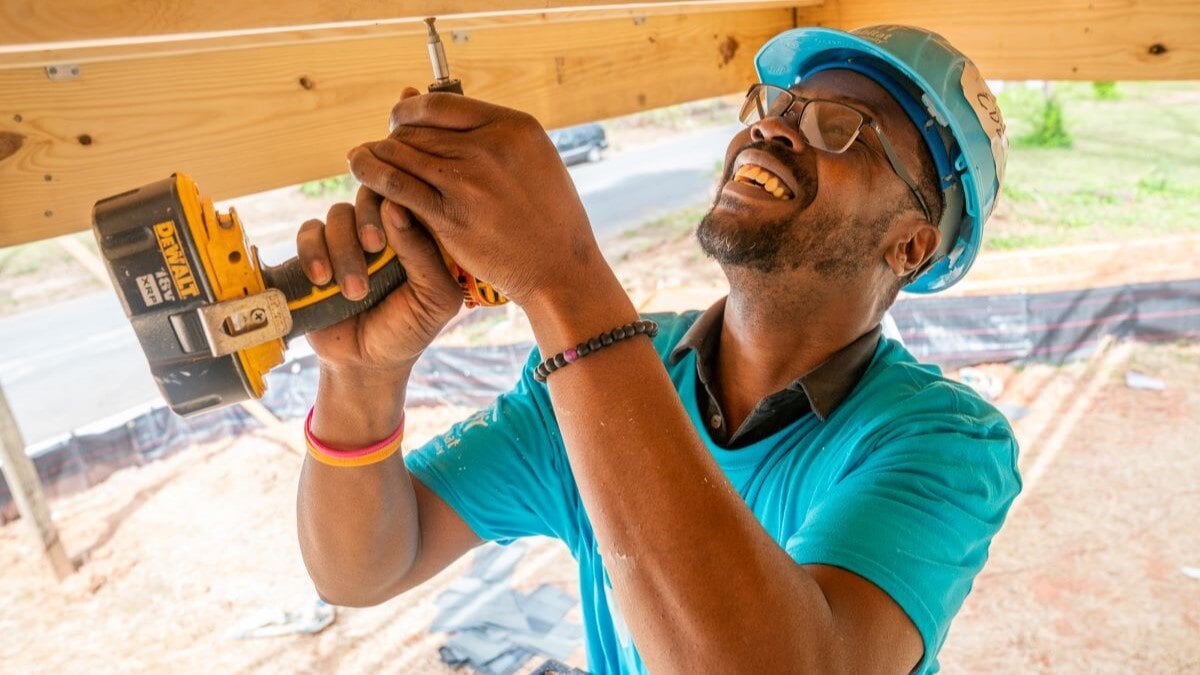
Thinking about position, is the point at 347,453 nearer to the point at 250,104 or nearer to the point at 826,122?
the point at 250,104

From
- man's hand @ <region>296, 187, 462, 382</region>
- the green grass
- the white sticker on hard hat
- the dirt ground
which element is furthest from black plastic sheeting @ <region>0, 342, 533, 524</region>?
the green grass

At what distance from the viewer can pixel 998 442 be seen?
133 centimetres

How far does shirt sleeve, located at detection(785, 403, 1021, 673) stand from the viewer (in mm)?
1052

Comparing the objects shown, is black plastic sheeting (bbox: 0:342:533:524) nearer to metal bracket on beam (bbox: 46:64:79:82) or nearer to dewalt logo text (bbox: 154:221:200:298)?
metal bracket on beam (bbox: 46:64:79:82)

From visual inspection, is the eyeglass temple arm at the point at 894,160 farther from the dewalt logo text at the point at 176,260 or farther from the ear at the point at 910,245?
the dewalt logo text at the point at 176,260

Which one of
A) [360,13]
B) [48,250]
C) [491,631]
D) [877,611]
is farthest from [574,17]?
[48,250]

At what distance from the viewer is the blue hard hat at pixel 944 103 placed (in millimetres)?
1699

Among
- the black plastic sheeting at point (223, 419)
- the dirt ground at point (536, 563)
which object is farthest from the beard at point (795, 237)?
the black plastic sheeting at point (223, 419)

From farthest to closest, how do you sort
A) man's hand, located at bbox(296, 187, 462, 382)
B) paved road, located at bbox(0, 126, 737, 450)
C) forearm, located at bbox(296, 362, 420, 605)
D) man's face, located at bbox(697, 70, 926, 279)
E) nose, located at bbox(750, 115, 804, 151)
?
paved road, located at bbox(0, 126, 737, 450)
nose, located at bbox(750, 115, 804, 151)
man's face, located at bbox(697, 70, 926, 279)
forearm, located at bbox(296, 362, 420, 605)
man's hand, located at bbox(296, 187, 462, 382)

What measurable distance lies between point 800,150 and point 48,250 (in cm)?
1405

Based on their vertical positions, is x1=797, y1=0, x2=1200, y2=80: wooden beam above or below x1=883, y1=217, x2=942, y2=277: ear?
above

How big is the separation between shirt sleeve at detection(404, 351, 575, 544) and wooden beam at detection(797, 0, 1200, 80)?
65.4 inches

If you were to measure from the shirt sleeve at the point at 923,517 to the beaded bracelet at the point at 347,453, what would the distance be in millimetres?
669

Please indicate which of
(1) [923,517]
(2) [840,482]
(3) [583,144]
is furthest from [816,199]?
(3) [583,144]
